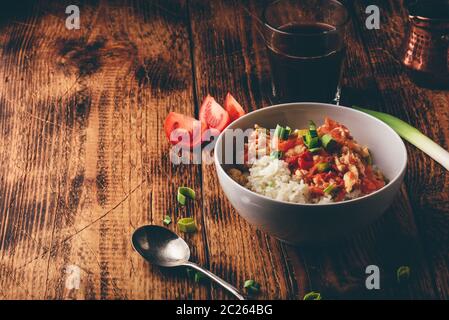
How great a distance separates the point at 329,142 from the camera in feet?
5.18

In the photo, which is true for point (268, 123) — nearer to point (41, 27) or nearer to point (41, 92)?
point (41, 92)

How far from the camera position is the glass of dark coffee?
1.95 m

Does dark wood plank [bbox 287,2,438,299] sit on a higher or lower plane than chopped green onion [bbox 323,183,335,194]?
lower

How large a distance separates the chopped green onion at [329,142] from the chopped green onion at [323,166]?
0.19 feet

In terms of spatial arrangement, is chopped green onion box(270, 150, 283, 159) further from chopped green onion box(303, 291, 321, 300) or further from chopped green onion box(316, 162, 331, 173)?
chopped green onion box(303, 291, 321, 300)

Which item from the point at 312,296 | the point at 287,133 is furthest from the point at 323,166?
the point at 312,296

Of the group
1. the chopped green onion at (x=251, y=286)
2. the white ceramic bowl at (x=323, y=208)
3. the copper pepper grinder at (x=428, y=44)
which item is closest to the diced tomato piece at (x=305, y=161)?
A: the white ceramic bowl at (x=323, y=208)

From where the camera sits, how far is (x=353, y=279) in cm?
151

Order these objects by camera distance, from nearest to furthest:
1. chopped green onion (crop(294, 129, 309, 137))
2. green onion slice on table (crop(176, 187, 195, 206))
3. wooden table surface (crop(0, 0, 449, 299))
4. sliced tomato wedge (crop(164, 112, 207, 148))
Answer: wooden table surface (crop(0, 0, 449, 299)) < chopped green onion (crop(294, 129, 309, 137)) < green onion slice on table (crop(176, 187, 195, 206)) < sliced tomato wedge (crop(164, 112, 207, 148))

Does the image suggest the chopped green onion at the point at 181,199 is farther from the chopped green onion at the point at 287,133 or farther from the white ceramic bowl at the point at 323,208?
the chopped green onion at the point at 287,133

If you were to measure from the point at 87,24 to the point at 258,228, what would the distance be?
4.41 ft

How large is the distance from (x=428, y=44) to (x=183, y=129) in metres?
0.80

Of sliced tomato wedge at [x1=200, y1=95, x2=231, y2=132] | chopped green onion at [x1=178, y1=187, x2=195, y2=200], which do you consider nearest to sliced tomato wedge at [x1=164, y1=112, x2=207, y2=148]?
sliced tomato wedge at [x1=200, y1=95, x2=231, y2=132]

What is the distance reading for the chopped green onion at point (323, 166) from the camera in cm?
154
